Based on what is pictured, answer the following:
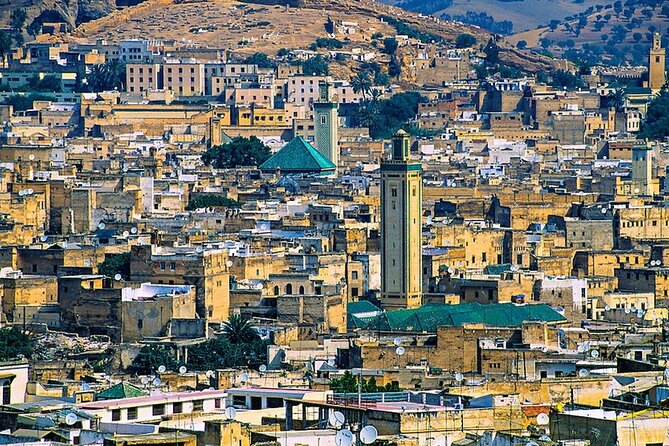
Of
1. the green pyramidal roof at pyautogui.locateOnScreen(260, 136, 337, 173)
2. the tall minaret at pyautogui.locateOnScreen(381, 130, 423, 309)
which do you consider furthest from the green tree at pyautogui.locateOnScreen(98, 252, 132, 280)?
the green pyramidal roof at pyautogui.locateOnScreen(260, 136, 337, 173)

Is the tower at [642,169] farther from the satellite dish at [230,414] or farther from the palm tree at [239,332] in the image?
the satellite dish at [230,414]

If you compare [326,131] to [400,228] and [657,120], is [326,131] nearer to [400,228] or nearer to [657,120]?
[657,120]

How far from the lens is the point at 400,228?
59.2m

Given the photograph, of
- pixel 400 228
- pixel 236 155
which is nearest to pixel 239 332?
pixel 400 228

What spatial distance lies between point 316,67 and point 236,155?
33761mm

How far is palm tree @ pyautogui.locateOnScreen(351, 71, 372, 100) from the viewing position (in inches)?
5118

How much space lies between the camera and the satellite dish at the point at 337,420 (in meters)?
27.9

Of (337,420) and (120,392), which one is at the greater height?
(337,420)

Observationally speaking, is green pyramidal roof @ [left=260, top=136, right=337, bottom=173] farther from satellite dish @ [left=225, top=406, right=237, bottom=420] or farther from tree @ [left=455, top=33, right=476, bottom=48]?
satellite dish @ [left=225, top=406, right=237, bottom=420]

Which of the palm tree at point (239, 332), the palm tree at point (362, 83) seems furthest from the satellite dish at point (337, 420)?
the palm tree at point (362, 83)

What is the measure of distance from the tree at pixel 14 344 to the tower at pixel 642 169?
40541 mm

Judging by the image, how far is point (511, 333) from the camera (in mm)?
45938

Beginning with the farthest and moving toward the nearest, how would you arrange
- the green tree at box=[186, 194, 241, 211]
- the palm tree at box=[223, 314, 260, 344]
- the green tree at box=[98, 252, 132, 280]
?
the green tree at box=[186, 194, 241, 211] < the green tree at box=[98, 252, 132, 280] < the palm tree at box=[223, 314, 260, 344]

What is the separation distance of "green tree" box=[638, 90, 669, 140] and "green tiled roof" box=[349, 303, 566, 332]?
206ft
